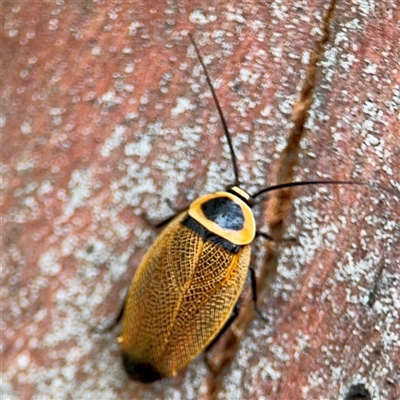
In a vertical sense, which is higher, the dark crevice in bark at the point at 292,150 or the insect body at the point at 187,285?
the dark crevice in bark at the point at 292,150

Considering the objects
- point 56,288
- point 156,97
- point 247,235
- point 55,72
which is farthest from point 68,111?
point 247,235

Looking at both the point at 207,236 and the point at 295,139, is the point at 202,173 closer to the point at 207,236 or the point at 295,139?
the point at 207,236

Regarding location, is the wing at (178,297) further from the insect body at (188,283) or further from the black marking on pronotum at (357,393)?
the black marking on pronotum at (357,393)

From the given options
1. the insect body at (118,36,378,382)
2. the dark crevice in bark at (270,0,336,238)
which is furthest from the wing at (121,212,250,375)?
the dark crevice in bark at (270,0,336,238)

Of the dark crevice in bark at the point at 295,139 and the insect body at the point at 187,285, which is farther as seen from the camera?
the dark crevice in bark at the point at 295,139

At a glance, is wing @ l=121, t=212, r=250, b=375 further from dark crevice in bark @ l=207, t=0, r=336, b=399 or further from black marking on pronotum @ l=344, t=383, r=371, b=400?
black marking on pronotum @ l=344, t=383, r=371, b=400

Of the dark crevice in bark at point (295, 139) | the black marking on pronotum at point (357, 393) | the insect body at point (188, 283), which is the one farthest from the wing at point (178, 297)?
the black marking on pronotum at point (357, 393)

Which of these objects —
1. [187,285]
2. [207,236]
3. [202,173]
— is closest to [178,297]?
[187,285]
